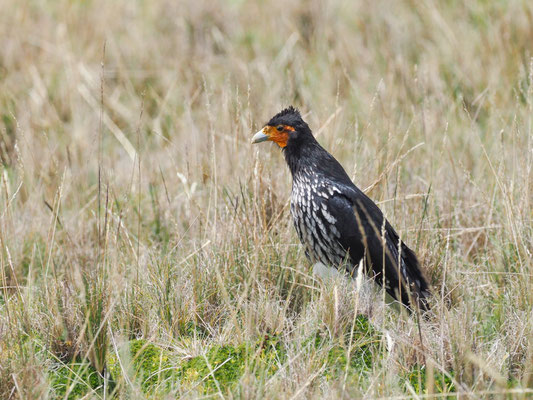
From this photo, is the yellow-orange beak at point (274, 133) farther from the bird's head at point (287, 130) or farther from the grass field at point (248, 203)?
the grass field at point (248, 203)

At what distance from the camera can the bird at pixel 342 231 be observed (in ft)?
12.0

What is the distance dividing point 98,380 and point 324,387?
91 centimetres

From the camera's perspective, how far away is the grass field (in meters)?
3.02

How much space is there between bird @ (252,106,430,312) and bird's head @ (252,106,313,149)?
0.12m

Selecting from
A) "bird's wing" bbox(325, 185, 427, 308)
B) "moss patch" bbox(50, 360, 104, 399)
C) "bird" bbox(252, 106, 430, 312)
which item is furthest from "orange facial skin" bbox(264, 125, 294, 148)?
"moss patch" bbox(50, 360, 104, 399)

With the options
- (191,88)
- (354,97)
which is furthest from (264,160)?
(191,88)

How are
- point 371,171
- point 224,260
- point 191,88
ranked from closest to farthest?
point 224,260 < point 371,171 < point 191,88

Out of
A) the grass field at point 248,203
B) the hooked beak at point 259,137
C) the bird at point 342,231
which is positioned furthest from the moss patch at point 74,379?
the hooked beak at point 259,137

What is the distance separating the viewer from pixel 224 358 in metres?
3.12

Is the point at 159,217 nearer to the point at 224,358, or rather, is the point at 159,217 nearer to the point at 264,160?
the point at 264,160

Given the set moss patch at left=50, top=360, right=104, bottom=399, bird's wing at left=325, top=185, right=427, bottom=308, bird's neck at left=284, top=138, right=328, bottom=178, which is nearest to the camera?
moss patch at left=50, top=360, right=104, bottom=399

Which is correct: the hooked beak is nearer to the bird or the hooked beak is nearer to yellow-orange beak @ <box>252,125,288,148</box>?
yellow-orange beak @ <box>252,125,288,148</box>

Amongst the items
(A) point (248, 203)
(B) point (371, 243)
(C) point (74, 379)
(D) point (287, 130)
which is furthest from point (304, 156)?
(C) point (74, 379)

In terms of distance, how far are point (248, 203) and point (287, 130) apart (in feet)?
1.42
